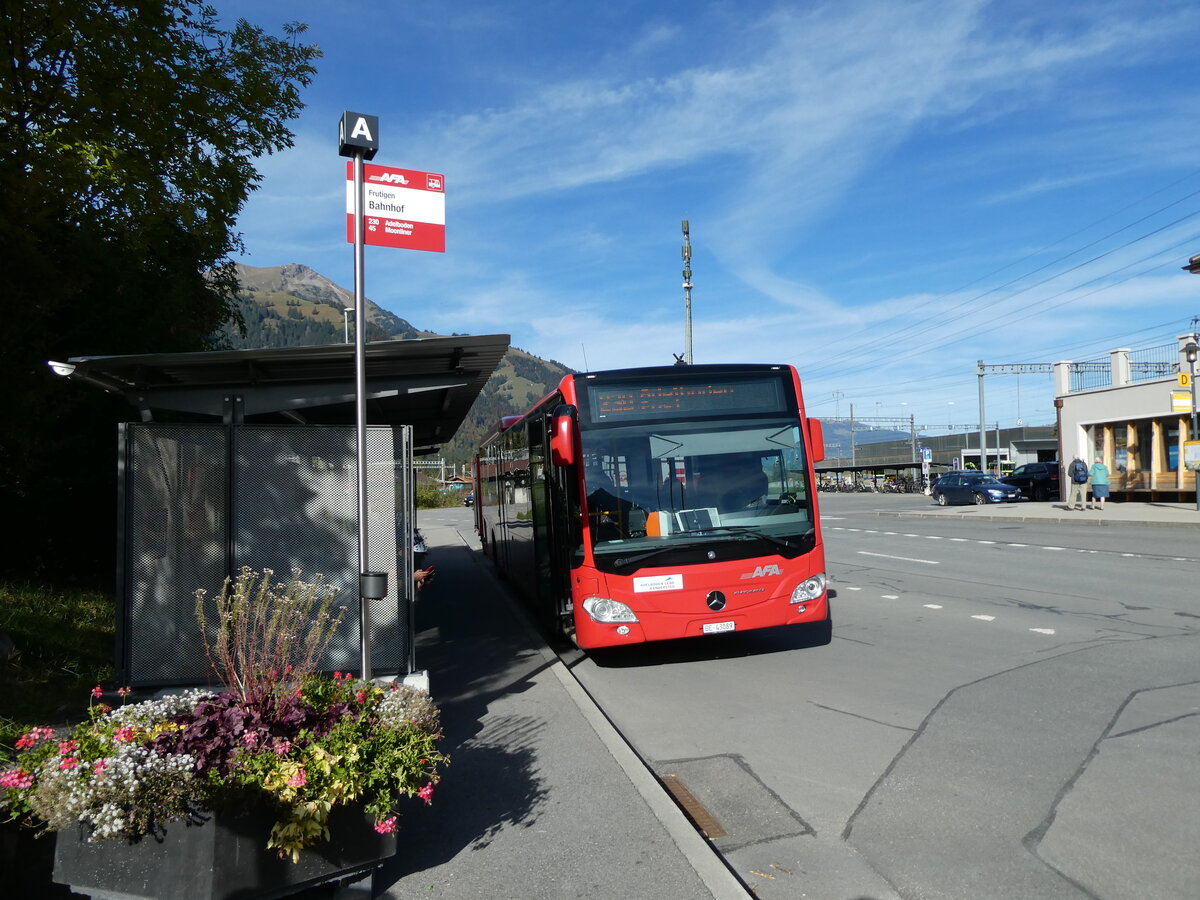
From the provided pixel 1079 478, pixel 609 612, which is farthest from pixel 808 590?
pixel 1079 478

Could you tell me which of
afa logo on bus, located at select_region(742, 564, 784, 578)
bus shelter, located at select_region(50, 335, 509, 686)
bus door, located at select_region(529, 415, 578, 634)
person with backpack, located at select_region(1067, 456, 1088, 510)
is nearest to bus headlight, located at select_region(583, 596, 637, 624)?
bus door, located at select_region(529, 415, 578, 634)

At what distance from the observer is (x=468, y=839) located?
182 inches

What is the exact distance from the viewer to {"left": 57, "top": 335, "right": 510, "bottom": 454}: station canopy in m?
7.20

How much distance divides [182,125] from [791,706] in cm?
807

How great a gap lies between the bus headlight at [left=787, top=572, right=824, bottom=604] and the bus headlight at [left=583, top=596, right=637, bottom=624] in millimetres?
1549

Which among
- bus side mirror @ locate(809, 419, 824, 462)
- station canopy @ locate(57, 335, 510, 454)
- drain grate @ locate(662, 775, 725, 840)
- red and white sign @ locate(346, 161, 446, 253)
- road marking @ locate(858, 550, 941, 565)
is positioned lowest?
drain grate @ locate(662, 775, 725, 840)

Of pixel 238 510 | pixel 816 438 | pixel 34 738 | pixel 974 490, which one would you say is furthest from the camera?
pixel 974 490

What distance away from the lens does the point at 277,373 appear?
832cm

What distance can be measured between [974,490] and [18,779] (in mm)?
43707

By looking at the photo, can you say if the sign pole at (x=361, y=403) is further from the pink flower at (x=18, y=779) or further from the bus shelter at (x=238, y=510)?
the pink flower at (x=18, y=779)

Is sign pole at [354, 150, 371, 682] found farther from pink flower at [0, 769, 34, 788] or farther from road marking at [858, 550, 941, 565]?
road marking at [858, 550, 941, 565]

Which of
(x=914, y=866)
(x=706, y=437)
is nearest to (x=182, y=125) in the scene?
(x=706, y=437)

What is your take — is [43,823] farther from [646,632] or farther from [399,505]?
[646,632]

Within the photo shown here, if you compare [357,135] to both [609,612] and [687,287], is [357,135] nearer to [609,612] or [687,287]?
[609,612]
